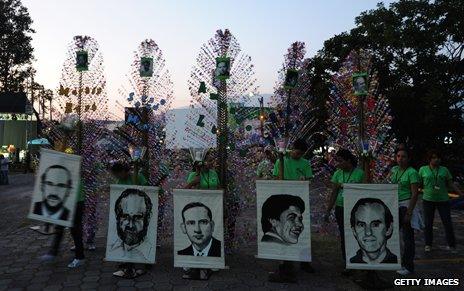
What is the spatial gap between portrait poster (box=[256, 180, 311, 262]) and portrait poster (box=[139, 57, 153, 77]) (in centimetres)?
303

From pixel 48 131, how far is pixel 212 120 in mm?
3119

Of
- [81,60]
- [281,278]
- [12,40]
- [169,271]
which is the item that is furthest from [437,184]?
[12,40]

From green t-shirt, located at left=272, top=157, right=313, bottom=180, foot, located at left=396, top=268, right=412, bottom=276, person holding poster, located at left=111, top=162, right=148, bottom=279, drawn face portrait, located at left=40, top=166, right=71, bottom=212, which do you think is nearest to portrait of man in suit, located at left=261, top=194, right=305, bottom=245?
green t-shirt, located at left=272, top=157, right=313, bottom=180

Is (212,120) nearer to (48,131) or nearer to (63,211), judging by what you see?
(63,211)

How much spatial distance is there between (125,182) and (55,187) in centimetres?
99

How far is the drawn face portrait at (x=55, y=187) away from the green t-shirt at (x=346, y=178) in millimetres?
3798

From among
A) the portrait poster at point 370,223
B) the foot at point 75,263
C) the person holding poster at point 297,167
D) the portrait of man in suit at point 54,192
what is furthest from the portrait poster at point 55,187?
the portrait poster at point 370,223

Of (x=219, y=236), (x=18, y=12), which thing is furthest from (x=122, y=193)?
(x=18, y=12)

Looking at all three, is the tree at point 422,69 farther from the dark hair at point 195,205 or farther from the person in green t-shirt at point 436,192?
the dark hair at point 195,205

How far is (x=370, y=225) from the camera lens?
570 cm

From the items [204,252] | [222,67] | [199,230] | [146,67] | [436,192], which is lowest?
[204,252]

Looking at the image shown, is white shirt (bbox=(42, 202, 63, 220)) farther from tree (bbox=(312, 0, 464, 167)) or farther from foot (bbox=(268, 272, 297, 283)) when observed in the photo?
tree (bbox=(312, 0, 464, 167))

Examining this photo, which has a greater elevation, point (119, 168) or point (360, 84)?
point (360, 84)

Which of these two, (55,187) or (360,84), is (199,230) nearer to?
(55,187)
